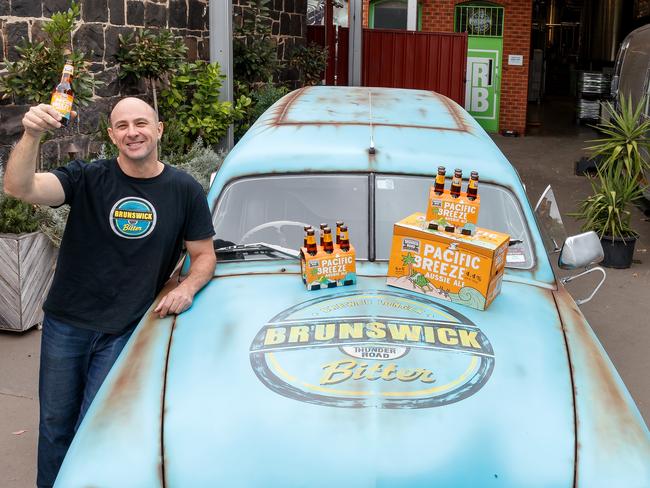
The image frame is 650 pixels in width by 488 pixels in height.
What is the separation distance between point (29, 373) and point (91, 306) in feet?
7.80

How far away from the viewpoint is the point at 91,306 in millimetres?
3648

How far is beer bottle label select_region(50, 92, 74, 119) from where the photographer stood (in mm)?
3430

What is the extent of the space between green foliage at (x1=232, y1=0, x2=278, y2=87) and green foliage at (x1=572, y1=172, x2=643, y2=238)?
18.4 ft

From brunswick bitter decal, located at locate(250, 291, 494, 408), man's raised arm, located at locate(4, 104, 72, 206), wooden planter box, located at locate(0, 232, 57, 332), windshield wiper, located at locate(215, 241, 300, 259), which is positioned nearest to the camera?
brunswick bitter decal, located at locate(250, 291, 494, 408)

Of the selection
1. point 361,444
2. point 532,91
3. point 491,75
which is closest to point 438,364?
point 361,444

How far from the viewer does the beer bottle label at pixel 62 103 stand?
11.3 ft

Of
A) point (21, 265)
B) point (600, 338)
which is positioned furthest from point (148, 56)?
point (600, 338)

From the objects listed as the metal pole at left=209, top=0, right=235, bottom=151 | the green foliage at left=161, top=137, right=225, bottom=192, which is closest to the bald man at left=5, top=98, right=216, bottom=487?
the green foliage at left=161, top=137, right=225, bottom=192

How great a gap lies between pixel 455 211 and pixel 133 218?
1.43 metres

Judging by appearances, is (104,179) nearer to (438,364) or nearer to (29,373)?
(438,364)

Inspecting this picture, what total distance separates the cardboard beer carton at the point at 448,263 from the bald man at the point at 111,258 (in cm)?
88

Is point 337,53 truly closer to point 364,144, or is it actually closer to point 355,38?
point 355,38

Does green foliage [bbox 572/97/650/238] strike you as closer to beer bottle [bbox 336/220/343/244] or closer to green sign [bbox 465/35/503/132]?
beer bottle [bbox 336/220/343/244]

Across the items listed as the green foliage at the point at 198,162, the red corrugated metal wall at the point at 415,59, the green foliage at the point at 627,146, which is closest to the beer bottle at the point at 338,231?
the green foliage at the point at 198,162
